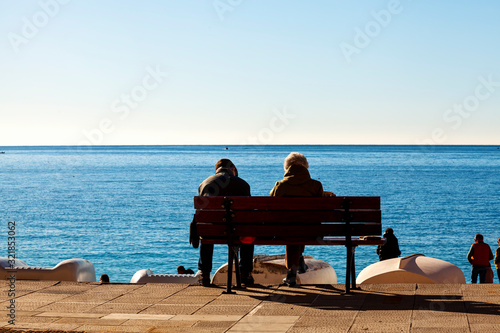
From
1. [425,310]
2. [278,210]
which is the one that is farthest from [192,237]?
[425,310]

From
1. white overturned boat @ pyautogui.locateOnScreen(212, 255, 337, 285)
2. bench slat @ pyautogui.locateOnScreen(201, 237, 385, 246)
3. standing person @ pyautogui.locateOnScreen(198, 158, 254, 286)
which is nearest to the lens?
bench slat @ pyautogui.locateOnScreen(201, 237, 385, 246)

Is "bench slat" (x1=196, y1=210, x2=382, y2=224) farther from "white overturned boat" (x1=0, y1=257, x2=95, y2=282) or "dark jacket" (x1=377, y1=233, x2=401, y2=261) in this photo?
"dark jacket" (x1=377, y1=233, x2=401, y2=261)

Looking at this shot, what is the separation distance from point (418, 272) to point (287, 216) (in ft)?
9.55

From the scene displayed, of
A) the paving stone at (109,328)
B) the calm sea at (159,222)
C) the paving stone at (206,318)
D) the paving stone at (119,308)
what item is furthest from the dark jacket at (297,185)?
the calm sea at (159,222)

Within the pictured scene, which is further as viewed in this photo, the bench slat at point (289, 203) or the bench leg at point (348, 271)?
the bench slat at point (289, 203)

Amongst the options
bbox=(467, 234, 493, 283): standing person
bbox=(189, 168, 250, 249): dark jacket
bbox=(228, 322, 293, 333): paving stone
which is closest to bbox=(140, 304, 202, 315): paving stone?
bbox=(228, 322, 293, 333): paving stone

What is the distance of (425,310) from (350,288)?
52.9 inches

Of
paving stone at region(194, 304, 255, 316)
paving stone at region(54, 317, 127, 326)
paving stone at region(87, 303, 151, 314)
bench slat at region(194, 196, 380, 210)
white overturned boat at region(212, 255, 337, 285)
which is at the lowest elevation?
white overturned boat at region(212, 255, 337, 285)

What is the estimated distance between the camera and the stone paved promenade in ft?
17.2

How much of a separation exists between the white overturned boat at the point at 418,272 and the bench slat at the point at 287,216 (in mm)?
2450

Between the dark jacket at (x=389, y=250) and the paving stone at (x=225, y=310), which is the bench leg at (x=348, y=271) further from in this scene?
the dark jacket at (x=389, y=250)

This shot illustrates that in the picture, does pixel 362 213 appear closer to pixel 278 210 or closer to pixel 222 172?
pixel 278 210

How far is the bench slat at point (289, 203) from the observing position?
6.63 m

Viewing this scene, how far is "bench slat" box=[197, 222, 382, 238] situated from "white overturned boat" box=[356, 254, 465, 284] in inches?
92.6
